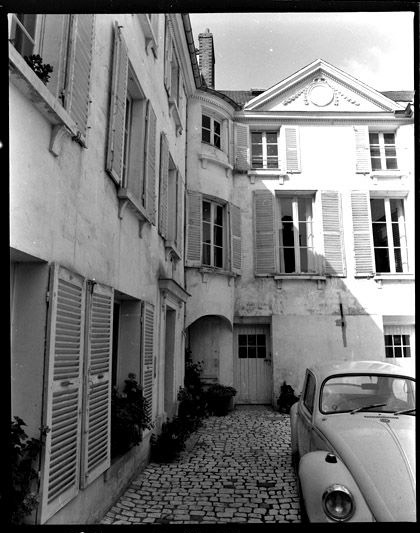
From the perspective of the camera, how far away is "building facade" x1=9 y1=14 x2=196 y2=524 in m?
2.00

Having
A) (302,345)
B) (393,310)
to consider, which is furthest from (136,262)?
(393,310)

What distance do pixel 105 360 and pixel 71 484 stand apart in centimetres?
90

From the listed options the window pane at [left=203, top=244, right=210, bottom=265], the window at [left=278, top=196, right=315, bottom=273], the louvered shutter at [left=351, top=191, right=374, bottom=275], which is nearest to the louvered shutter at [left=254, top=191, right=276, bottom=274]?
the window at [left=278, top=196, right=315, bottom=273]

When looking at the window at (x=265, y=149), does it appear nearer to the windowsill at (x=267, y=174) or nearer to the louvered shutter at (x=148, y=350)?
the windowsill at (x=267, y=174)

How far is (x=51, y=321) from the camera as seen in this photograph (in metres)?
2.11

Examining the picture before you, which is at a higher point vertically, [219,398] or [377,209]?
[377,209]

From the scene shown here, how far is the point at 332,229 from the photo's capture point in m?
8.35

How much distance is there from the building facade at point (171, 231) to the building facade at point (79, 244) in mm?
13

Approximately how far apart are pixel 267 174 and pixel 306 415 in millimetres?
Result: 5987

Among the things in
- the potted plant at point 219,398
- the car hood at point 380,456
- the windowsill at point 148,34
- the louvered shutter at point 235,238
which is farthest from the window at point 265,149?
the car hood at point 380,456

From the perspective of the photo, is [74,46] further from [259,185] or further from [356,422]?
[259,185]

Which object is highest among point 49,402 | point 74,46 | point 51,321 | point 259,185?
point 259,185

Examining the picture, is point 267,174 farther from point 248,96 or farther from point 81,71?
point 81,71

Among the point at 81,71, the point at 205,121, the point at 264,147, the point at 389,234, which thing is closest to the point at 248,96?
the point at 264,147
